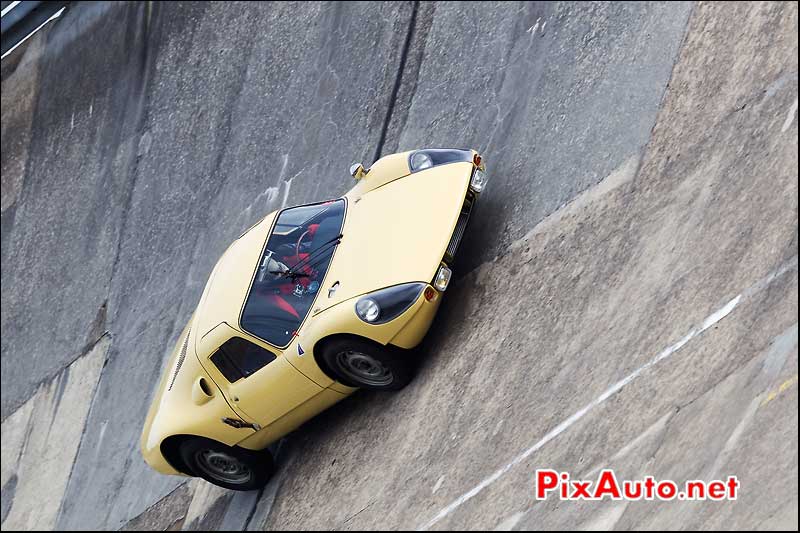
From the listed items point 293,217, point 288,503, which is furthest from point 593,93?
point 288,503

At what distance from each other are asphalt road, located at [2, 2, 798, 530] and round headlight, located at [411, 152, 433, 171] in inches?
38.5

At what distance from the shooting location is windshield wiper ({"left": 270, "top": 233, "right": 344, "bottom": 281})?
36.9 feet

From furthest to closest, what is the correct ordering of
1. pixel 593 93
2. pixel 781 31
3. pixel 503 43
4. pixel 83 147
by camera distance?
pixel 83 147 < pixel 503 43 < pixel 593 93 < pixel 781 31

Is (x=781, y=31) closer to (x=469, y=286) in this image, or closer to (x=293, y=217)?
(x=469, y=286)

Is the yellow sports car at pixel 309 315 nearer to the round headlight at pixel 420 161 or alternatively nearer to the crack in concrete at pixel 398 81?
the round headlight at pixel 420 161

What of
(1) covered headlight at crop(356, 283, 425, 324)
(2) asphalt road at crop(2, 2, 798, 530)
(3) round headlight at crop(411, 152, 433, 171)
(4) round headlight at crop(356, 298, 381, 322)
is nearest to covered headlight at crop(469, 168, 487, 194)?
(3) round headlight at crop(411, 152, 433, 171)

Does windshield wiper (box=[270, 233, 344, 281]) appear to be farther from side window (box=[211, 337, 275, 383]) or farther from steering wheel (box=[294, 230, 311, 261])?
side window (box=[211, 337, 275, 383])

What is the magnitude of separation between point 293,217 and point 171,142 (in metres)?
5.58

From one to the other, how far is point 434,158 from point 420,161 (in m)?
0.15

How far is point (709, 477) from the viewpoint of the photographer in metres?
8.67

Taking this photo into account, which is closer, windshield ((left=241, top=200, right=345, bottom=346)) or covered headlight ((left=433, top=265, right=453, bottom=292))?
covered headlight ((left=433, top=265, right=453, bottom=292))

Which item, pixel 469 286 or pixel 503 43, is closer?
pixel 469 286

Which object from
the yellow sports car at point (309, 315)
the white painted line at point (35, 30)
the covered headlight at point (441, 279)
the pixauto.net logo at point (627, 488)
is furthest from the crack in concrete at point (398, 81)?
the white painted line at point (35, 30)

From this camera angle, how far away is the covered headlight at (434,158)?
37.0ft
